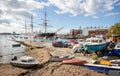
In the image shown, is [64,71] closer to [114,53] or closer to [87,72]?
[87,72]

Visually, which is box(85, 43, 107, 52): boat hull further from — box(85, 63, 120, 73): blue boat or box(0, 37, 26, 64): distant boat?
box(0, 37, 26, 64): distant boat

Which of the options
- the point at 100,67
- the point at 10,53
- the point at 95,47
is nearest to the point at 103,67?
the point at 100,67

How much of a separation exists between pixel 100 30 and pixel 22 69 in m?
101

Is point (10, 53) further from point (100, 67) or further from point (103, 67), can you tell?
point (103, 67)

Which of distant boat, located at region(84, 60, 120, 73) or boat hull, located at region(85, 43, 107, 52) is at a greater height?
boat hull, located at region(85, 43, 107, 52)

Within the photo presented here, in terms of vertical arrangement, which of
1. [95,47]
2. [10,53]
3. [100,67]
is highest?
[95,47]

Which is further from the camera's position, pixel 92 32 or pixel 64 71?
pixel 92 32

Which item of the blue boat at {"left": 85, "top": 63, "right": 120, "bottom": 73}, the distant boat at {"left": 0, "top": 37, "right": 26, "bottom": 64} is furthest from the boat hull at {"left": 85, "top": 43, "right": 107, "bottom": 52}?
the distant boat at {"left": 0, "top": 37, "right": 26, "bottom": 64}

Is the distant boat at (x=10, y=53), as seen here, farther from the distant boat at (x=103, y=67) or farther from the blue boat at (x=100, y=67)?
the distant boat at (x=103, y=67)

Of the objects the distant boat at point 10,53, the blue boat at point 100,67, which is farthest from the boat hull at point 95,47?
the distant boat at point 10,53

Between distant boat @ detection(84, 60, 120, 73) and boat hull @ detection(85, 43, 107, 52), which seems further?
boat hull @ detection(85, 43, 107, 52)

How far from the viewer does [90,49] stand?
26266mm

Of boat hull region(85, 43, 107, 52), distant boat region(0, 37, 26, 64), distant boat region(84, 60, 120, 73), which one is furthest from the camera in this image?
distant boat region(0, 37, 26, 64)

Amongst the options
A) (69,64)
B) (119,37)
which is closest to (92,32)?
(119,37)
